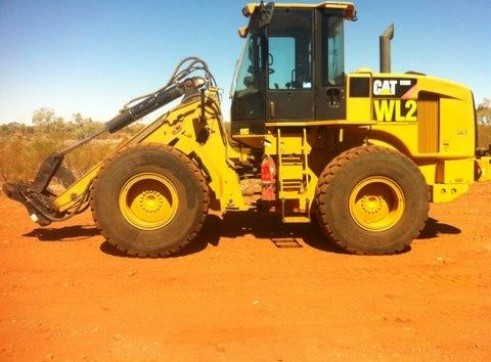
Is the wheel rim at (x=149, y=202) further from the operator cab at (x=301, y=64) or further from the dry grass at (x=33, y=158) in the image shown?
the dry grass at (x=33, y=158)

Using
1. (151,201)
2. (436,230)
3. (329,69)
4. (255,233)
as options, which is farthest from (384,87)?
(151,201)

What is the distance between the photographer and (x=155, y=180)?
5.93 m

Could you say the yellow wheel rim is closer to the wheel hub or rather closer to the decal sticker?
the decal sticker

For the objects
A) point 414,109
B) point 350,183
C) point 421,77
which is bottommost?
point 350,183

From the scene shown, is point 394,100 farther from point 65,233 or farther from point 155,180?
point 65,233

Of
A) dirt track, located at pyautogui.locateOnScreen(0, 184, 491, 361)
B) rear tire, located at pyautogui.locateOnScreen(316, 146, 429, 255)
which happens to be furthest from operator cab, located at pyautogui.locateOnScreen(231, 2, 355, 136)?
dirt track, located at pyautogui.locateOnScreen(0, 184, 491, 361)

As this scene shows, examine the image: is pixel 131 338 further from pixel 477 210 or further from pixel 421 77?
pixel 477 210

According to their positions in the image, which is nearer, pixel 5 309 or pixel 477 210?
pixel 5 309

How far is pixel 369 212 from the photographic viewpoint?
6.15 m

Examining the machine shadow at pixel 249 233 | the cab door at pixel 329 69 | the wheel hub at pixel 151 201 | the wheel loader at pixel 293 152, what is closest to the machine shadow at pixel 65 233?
the machine shadow at pixel 249 233

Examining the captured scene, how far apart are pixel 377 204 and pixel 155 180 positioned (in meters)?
2.83

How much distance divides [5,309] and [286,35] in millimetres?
4466

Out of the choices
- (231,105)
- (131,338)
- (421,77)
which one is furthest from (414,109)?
(131,338)

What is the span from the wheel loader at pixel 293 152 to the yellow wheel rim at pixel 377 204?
0.02 meters
